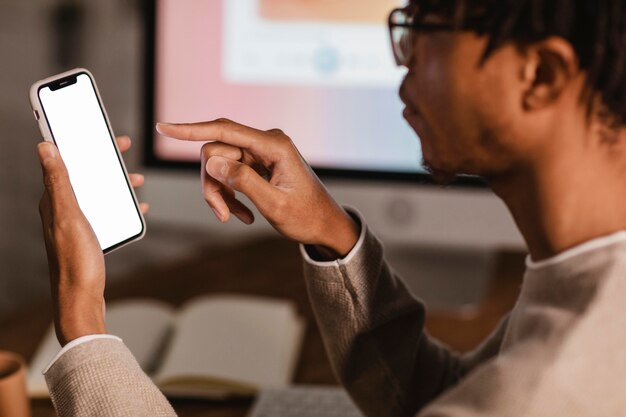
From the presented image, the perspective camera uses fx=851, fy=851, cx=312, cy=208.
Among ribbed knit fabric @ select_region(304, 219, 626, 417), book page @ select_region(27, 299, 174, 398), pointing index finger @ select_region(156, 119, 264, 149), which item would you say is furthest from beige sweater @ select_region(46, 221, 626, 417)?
book page @ select_region(27, 299, 174, 398)

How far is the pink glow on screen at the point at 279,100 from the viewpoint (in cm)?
93

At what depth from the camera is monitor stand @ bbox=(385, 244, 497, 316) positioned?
1.02 m

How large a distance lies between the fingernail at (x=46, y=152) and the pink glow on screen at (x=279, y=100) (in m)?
0.43

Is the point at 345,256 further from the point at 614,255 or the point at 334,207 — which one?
the point at 614,255

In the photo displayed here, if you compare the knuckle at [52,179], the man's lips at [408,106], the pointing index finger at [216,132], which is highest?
the man's lips at [408,106]

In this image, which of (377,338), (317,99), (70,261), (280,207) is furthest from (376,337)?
(317,99)

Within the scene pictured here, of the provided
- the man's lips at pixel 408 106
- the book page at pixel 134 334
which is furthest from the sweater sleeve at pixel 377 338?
the book page at pixel 134 334

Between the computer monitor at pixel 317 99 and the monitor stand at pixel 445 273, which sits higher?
the computer monitor at pixel 317 99

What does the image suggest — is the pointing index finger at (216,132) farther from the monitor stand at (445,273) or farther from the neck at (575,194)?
the monitor stand at (445,273)

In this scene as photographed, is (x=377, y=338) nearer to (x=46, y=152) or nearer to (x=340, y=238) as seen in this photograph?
(x=340, y=238)

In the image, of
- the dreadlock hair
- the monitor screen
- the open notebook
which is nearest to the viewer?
the dreadlock hair

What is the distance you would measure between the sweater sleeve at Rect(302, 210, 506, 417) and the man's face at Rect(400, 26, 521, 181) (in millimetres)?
135

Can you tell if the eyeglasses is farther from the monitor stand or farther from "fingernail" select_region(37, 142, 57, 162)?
the monitor stand

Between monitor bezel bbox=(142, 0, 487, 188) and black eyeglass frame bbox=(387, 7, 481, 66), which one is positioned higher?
black eyeglass frame bbox=(387, 7, 481, 66)
